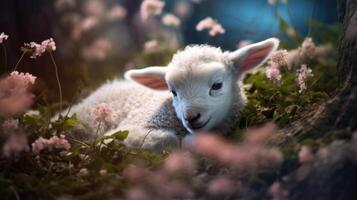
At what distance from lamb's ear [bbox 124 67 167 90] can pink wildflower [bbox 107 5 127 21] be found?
1.87 metres

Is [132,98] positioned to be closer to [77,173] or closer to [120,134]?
[120,134]

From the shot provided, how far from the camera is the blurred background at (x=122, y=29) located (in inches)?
196

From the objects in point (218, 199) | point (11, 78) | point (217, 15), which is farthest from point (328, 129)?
point (217, 15)

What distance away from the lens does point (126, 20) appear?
5.97 m

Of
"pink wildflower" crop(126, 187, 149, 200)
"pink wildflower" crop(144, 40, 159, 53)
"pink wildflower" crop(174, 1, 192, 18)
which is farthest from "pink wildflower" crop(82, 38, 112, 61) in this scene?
"pink wildflower" crop(126, 187, 149, 200)

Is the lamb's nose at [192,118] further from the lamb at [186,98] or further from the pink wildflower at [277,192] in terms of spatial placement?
the pink wildflower at [277,192]

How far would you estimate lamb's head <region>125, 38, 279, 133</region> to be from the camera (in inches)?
128

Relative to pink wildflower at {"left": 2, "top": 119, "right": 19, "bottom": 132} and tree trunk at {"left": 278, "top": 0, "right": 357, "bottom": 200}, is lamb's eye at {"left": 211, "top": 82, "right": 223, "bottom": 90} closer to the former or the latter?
tree trunk at {"left": 278, "top": 0, "right": 357, "bottom": 200}

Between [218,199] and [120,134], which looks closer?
[218,199]

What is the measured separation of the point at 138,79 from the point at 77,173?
4.07 ft

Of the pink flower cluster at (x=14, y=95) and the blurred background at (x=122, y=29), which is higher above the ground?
the blurred background at (x=122, y=29)

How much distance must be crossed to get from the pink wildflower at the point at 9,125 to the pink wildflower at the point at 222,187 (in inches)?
42.3

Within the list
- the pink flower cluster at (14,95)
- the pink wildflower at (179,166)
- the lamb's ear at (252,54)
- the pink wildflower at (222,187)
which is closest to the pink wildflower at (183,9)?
the lamb's ear at (252,54)

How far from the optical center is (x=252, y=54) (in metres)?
3.69
